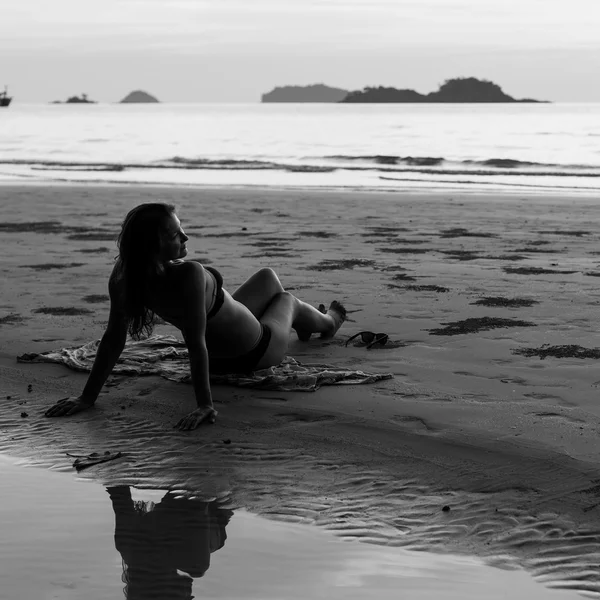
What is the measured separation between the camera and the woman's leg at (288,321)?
5914 mm

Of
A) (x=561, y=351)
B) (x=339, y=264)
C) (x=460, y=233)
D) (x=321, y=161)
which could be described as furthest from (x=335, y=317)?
(x=321, y=161)

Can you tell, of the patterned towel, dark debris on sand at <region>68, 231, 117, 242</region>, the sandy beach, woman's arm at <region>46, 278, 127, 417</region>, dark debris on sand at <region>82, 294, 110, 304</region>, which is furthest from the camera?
dark debris on sand at <region>68, 231, 117, 242</region>

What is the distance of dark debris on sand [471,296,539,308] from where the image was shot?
26.1 feet

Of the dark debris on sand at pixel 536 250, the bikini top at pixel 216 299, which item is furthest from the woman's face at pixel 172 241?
the dark debris on sand at pixel 536 250

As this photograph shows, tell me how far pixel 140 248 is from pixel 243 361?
3.70 ft

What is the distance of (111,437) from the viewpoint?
4.99 meters

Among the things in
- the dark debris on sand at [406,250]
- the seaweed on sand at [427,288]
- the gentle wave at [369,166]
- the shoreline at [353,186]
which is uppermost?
the gentle wave at [369,166]

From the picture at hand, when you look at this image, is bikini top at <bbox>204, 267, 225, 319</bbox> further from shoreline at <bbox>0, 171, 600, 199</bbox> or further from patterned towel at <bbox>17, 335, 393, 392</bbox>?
shoreline at <bbox>0, 171, 600, 199</bbox>

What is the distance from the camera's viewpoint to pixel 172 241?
16.4ft

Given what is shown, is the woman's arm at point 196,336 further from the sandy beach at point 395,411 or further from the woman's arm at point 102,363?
the woman's arm at point 102,363

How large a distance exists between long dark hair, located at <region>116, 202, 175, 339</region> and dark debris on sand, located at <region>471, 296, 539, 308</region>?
12.1 ft

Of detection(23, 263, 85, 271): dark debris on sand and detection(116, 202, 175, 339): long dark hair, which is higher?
detection(116, 202, 175, 339): long dark hair

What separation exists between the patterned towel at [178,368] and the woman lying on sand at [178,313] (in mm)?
114

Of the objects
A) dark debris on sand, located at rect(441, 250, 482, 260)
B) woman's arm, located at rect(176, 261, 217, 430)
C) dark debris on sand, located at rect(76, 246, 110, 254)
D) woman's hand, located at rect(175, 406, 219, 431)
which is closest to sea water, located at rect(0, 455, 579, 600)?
woman's hand, located at rect(175, 406, 219, 431)
